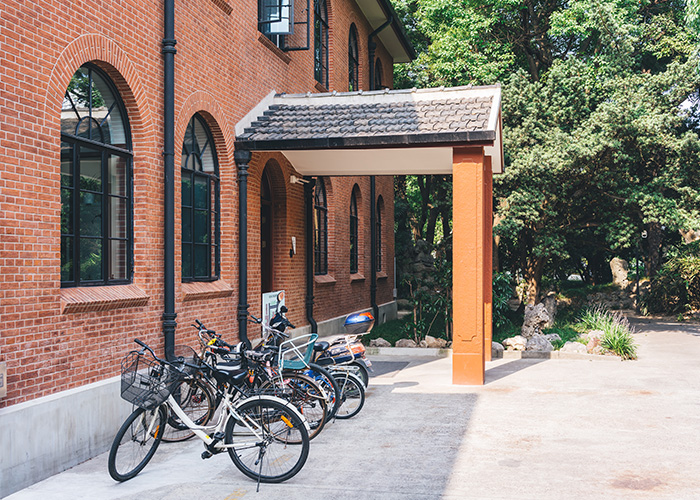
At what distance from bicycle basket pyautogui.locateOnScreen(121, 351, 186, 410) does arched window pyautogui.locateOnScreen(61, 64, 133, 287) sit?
1.62 m

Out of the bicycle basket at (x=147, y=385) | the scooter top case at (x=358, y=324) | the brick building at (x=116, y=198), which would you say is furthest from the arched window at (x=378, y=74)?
the bicycle basket at (x=147, y=385)

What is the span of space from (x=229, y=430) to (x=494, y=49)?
1845 centimetres

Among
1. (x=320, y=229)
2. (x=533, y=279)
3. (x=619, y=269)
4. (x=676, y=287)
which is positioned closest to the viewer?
(x=320, y=229)

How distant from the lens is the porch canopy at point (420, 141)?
10000 millimetres

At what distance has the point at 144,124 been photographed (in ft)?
26.5

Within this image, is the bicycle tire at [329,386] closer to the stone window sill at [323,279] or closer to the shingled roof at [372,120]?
the shingled roof at [372,120]

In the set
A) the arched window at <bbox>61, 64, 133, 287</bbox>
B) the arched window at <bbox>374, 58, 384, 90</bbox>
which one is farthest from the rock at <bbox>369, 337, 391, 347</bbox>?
the arched window at <bbox>374, 58, 384, 90</bbox>

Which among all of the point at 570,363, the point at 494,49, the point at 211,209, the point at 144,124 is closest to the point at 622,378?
the point at 570,363

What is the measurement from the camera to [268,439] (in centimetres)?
561

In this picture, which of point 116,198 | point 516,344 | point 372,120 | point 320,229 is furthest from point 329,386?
point 320,229

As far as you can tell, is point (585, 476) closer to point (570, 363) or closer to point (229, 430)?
point (229, 430)

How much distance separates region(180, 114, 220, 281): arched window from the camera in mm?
9461

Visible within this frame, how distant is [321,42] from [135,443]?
487 inches

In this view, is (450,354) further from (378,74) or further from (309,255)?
(378,74)
